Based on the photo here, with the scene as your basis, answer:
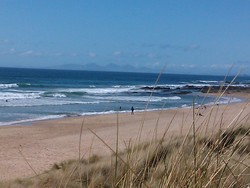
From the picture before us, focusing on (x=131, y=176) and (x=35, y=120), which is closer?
(x=131, y=176)

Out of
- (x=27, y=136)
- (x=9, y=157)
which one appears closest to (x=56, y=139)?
(x=27, y=136)

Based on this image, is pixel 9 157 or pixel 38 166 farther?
pixel 9 157

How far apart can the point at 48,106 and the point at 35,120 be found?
773 centimetres

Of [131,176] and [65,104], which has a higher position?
[131,176]

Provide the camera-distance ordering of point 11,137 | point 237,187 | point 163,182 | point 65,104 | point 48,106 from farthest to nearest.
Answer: point 65,104
point 48,106
point 11,137
point 237,187
point 163,182

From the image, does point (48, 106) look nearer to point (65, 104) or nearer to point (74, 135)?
point (65, 104)

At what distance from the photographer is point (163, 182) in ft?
6.72

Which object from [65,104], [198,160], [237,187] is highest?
[198,160]

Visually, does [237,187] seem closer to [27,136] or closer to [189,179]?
[189,179]

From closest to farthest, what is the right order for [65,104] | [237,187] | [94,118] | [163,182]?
1. [163,182]
2. [237,187]
3. [94,118]
4. [65,104]

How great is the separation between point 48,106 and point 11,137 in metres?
13.0

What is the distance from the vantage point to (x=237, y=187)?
86.1 inches

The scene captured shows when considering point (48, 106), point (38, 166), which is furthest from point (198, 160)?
point (48, 106)

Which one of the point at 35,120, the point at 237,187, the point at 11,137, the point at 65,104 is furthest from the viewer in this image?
the point at 65,104
